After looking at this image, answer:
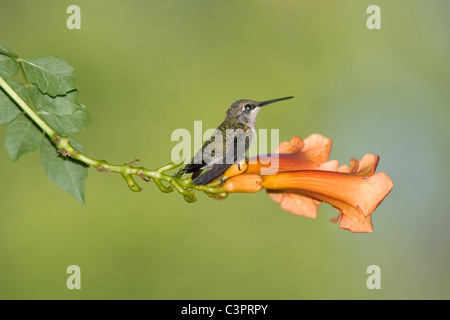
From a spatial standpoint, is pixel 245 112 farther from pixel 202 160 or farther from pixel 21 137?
pixel 21 137

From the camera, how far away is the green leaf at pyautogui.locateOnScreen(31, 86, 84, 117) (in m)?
1.83

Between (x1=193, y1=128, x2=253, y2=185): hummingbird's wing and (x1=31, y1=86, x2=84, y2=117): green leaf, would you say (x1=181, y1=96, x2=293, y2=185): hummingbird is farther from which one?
(x1=31, y1=86, x2=84, y2=117): green leaf

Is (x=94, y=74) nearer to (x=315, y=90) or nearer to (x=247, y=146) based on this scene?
(x=315, y=90)

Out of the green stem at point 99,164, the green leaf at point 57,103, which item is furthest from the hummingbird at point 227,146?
the green leaf at point 57,103

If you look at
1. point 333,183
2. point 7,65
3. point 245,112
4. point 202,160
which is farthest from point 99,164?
point 333,183

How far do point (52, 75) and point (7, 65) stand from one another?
0.62 ft

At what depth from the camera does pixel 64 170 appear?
181 centimetres

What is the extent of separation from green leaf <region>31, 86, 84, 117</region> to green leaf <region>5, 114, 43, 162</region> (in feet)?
0.31

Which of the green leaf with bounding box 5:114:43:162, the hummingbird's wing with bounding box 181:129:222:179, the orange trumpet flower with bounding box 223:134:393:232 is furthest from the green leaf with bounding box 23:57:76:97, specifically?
the orange trumpet flower with bounding box 223:134:393:232

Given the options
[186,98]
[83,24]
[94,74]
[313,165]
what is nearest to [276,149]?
[313,165]

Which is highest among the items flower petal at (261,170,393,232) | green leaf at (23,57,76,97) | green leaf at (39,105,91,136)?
green leaf at (23,57,76,97)

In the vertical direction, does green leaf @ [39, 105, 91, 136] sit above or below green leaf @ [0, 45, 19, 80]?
below

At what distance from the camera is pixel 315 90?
24.3 ft

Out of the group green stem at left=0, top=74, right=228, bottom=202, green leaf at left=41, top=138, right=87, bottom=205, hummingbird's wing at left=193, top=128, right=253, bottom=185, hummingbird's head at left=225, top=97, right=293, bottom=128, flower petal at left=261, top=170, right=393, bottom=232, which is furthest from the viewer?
hummingbird's head at left=225, top=97, right=293, bottom=128
